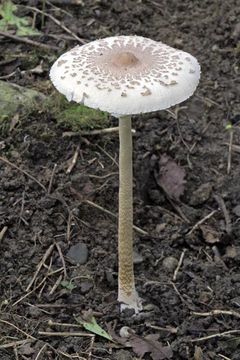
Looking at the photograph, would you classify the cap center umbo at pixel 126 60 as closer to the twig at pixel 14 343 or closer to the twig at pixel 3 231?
the twig at pixel 3 231

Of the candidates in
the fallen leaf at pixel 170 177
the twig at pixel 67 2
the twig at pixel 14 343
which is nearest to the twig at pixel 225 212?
the fallen leaf at pixel 170 177

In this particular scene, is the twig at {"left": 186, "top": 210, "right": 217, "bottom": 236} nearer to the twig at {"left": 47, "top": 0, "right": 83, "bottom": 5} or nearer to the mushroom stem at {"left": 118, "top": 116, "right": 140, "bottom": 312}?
the mushroom stem at {"left": 118, "top": 116, "right": 140, "bottom": 312}

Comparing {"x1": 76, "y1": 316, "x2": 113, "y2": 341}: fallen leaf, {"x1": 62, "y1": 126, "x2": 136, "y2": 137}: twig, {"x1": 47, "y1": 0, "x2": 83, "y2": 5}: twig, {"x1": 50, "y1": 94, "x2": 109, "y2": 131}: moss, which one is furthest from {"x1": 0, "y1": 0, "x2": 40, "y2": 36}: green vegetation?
{"x1": 76, "y1": 316, "x2": 113, "y2": 341}: fallen leaf

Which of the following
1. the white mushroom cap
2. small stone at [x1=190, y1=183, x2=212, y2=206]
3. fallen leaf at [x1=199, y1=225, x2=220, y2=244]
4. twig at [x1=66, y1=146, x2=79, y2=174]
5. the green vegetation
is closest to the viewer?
the white mushroom cap

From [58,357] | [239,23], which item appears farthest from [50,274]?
[239,23]

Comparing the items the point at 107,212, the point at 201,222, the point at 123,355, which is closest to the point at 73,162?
the point at 107,212

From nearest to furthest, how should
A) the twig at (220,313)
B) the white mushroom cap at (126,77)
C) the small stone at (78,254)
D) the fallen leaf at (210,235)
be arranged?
the white mushroom cap at (126,77), the twig at (220,313), the small stone at (78,254), the fallen leaf at (210,235)
